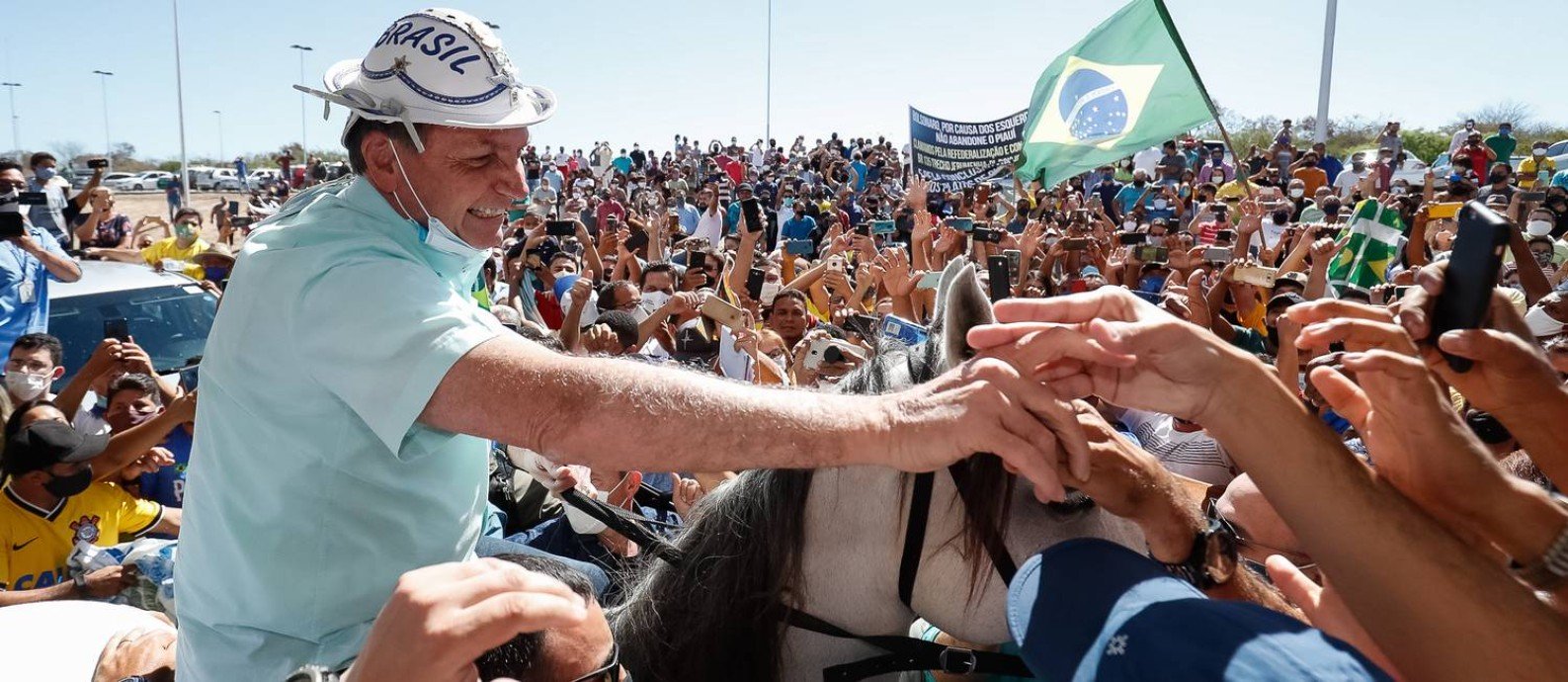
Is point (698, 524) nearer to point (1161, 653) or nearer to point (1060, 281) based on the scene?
point (1161, 653)

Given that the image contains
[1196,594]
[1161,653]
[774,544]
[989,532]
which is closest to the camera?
[1161,653]

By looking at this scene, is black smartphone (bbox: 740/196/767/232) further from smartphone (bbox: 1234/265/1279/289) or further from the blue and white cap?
the blue and white cap

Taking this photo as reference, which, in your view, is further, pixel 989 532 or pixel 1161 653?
pixel 989 532

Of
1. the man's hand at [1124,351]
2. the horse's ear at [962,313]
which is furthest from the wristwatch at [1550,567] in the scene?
the horse's ear at [962,313]

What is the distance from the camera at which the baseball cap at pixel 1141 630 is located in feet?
3.26

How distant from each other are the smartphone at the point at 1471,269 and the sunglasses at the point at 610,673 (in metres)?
1.47

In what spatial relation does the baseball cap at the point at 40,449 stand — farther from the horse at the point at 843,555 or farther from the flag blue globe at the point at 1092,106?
the flag blue globe at the point at 1092,106

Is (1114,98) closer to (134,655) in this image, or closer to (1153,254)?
(1153,254)

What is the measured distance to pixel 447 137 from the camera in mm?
1931

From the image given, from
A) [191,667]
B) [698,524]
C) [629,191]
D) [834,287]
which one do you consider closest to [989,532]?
[698,524]

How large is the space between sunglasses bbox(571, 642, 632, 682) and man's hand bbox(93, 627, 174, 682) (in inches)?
63.1

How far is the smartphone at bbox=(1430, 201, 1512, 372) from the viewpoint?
1.36 meters

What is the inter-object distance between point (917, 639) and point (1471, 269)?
3.58ft

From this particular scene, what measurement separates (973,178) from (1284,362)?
7803mm
